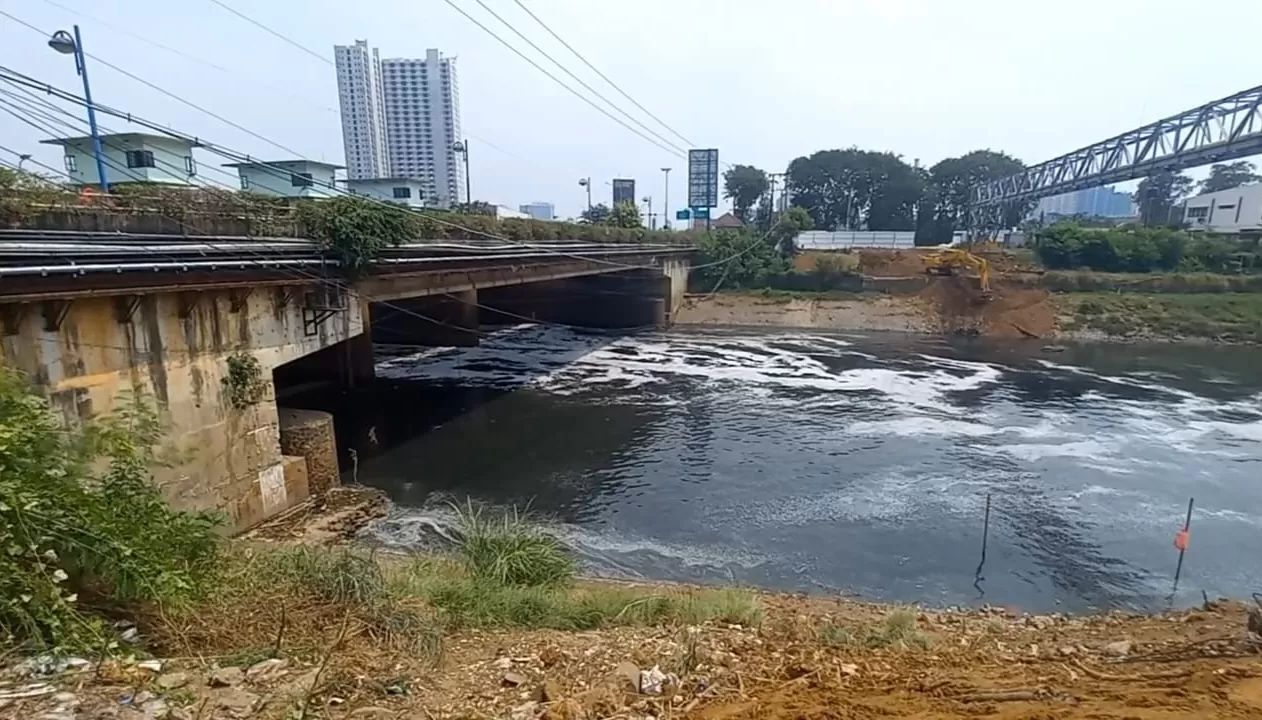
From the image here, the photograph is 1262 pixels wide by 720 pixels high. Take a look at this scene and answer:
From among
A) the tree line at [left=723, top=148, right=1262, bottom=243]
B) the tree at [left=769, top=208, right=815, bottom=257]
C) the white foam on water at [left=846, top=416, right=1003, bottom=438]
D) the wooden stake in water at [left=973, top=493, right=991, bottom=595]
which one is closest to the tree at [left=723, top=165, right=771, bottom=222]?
the tree line at [left=723, top=148, right=1262, bottom=243]

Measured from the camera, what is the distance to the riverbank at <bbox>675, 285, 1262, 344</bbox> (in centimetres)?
4844

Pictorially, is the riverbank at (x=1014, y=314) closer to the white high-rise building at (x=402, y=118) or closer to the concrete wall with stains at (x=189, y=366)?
the white high-rise building at (x=402, y=118)

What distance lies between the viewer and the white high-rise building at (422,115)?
55.6 m

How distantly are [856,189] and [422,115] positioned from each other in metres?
66.0

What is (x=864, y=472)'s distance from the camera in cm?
2058

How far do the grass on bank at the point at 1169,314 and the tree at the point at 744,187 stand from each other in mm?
58192

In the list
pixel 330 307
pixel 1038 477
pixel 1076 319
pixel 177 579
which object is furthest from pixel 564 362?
pixel 1076 319

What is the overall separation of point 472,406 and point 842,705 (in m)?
24.3

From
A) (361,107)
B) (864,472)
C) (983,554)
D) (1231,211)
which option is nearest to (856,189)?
(1231,211)

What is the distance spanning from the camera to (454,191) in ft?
254

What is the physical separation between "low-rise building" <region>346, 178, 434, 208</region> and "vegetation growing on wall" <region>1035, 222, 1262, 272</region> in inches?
2216

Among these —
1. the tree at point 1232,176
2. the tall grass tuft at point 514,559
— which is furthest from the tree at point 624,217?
the tree at point 1232,176

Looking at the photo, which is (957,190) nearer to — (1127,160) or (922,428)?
(1127,160)

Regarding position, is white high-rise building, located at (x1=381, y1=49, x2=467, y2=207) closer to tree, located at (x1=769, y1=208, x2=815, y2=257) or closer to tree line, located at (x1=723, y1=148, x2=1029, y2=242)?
tree, located at (x1=769, y1=208, x2=815, y2=257)
